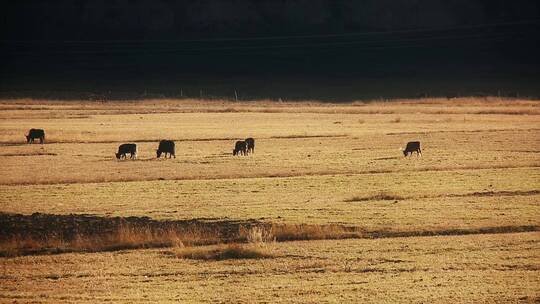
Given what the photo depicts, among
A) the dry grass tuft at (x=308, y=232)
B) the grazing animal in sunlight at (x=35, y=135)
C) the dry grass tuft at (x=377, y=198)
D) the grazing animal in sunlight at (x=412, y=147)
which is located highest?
the grazing animal in sunlight at (x=35, y=135)

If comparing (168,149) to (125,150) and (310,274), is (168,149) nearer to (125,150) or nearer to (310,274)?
(125,150)

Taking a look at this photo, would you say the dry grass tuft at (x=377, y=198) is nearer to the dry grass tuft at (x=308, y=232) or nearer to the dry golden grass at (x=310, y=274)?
the dry grass tuft at (x=308, y=232)

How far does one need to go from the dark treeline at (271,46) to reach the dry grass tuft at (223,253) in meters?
102

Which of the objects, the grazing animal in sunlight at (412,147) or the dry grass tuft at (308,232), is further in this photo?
the grazing animal in sunlight at (412,147)

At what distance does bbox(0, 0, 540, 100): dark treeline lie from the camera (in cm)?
13638

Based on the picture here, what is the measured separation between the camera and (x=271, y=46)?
159125 millimetres

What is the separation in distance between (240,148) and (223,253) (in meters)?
21.2

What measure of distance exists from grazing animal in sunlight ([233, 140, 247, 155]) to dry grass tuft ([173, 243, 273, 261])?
20438mm

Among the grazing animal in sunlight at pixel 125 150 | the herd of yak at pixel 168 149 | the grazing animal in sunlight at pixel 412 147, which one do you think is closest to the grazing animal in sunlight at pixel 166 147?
the herd of yak at pixel 168 149

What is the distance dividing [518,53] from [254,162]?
114 m

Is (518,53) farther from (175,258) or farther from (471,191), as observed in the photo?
(175,258)

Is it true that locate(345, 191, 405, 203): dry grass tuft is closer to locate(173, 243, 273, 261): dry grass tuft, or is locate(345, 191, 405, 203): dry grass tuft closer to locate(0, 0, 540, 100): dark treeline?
locate(173, 243, 273, 261): dry grass tuft

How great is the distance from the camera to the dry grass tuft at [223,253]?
2377cm

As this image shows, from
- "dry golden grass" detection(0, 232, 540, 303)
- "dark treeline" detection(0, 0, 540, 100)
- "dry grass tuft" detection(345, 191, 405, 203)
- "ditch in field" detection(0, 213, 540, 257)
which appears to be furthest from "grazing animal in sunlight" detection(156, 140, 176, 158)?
"dark treeline" detection(0, 0, 540, 100)
